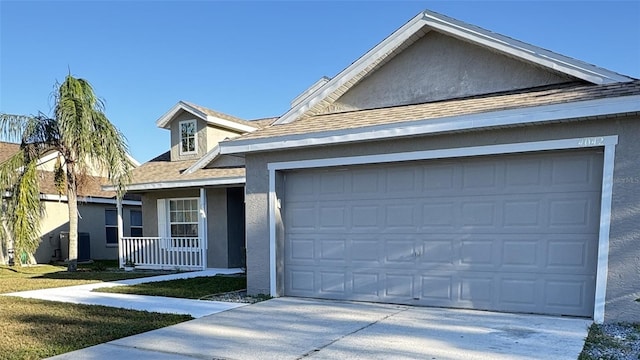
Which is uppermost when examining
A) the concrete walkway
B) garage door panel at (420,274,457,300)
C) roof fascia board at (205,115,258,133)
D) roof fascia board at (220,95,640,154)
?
Result: roof fascia board at (205,115,258,133)

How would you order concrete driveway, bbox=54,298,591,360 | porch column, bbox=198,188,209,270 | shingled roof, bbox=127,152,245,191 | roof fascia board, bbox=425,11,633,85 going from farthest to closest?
porch column, bbox=198,188,209,270 < shingled roof, bbox=127,152,245,191 < roof fascia board, bbox=425,11,633,85 < concrete driveway, bbox=54,298,591,360

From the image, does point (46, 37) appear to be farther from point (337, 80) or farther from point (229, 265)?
point (337, 80)

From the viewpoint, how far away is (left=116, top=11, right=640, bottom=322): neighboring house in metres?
5.49

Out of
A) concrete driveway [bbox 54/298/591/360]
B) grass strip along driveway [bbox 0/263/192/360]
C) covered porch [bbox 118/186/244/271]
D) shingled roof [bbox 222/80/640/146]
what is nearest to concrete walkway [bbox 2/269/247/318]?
grass strip along driveway [bbox 0/263/192/360]

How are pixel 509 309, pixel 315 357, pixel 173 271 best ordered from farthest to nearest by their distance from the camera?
pixel 173 271 < pixel 509 309 < pixel 315 357

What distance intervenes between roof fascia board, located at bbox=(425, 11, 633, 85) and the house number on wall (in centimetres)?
119

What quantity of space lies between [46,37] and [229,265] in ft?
29.0

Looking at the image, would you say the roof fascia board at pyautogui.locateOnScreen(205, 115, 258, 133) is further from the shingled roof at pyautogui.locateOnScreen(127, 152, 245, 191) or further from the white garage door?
the white garage door

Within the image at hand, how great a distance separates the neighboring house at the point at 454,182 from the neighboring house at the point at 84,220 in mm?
10830

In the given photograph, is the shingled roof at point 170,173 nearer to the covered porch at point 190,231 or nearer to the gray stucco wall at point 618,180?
the covered porch at point 190,231

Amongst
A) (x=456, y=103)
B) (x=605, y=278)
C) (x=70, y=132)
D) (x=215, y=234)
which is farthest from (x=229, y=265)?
(x=605, y=278)

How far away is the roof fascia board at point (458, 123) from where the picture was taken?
17.3ft

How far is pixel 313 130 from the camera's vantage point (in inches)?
289

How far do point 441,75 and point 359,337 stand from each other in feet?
16.3
